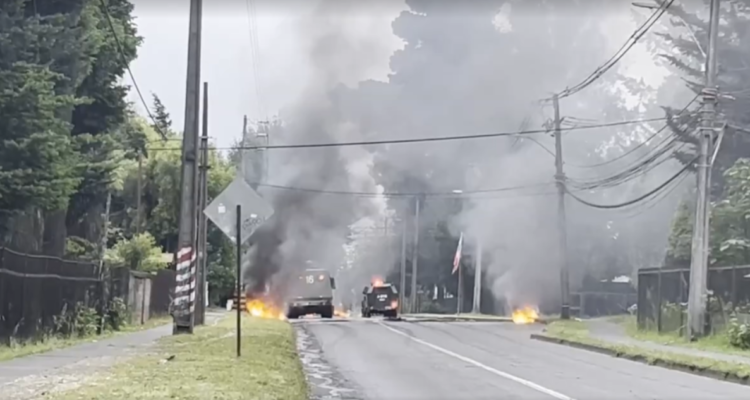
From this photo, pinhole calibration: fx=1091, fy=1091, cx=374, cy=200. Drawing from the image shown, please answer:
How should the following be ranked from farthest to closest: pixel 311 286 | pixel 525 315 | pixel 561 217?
1. pixel 311 286
2. pixel 525 315
3. pixel 561 217

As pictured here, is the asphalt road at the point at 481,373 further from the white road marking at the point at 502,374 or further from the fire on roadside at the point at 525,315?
the fire on roadside at the point at 525,315

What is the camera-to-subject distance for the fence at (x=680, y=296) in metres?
26.6

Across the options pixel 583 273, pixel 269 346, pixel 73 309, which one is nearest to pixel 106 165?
pixel 73 309

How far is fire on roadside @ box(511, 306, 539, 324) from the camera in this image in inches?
1944

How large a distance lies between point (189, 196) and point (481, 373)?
9.80 metres

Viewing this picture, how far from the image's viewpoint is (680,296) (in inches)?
1198

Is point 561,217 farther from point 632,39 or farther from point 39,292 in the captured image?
point 39,292

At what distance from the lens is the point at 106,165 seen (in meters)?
28.7

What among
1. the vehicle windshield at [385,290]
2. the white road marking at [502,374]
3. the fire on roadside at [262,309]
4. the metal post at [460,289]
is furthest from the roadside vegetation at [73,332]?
A: the metal post at [460,289]

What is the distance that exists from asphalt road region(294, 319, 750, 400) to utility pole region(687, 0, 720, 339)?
3.09 m

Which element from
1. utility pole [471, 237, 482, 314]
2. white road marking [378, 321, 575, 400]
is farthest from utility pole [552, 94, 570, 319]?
white road marking [378, 321, 575, 400]

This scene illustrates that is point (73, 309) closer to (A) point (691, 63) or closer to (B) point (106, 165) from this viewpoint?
(B) point (106, 165)

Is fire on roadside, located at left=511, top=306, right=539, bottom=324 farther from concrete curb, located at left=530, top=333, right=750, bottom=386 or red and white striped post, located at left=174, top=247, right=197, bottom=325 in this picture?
red and white striped post, located at left=174, top=247, right=197, bottom=325

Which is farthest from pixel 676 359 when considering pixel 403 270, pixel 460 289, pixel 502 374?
pixel 403 270
